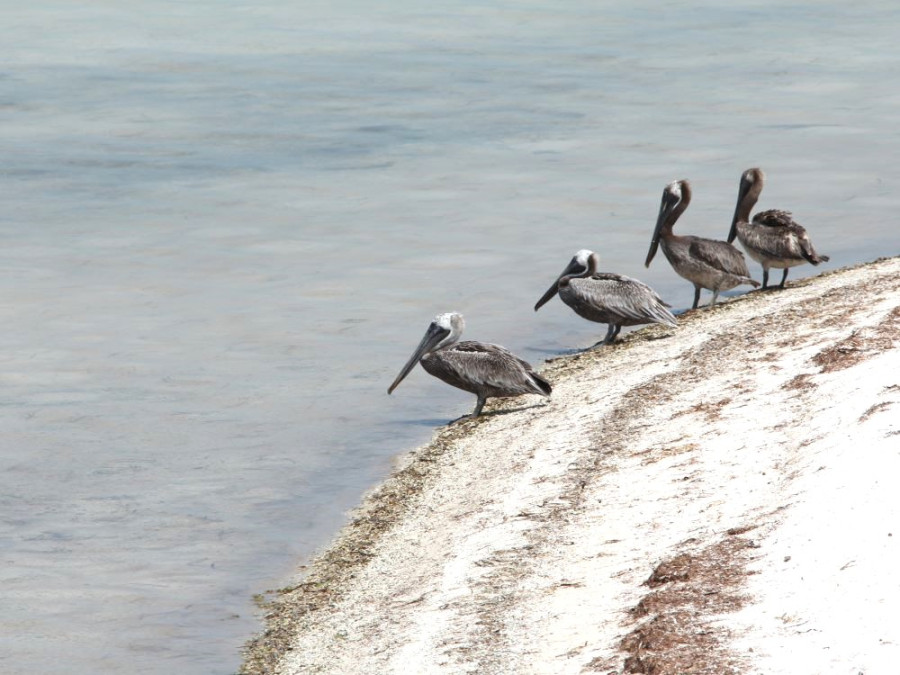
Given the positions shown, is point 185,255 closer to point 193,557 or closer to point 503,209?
point 503,209

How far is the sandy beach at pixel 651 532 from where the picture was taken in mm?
5957

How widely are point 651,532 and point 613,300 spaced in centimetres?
566

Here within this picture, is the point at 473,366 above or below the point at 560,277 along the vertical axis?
below

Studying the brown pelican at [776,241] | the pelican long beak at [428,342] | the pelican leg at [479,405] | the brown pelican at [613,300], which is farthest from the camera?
the brown pelican at [776,241]

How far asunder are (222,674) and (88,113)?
59.7ft

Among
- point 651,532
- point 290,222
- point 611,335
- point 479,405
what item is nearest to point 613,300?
point 611,335

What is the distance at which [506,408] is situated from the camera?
1184 centimetres

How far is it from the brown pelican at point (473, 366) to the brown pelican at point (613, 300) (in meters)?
1.60

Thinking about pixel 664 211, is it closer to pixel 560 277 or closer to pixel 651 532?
pixel 560 277

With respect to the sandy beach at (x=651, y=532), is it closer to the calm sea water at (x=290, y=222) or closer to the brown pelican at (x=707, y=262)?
the calm sea water at (x=290, y=222)

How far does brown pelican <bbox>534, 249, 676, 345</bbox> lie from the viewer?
12844 mm

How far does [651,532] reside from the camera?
752 centimetres

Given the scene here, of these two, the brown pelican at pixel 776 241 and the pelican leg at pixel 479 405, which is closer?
the pelican leg at pixel 479 405

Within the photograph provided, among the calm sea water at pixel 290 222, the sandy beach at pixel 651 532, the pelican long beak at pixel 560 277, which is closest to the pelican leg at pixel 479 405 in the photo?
the sandy beach at pixel 651 532
